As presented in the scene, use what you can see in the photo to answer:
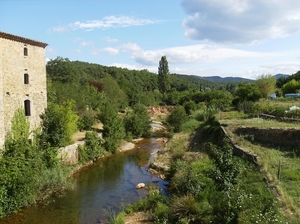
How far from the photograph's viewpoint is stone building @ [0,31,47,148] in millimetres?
17578

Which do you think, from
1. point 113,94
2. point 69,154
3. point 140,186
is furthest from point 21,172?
point 113,94

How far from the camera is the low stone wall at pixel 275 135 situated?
1679 cm

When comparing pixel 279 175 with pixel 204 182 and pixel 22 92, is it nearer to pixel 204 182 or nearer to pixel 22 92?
pixel 204 182

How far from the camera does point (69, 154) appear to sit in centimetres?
2214

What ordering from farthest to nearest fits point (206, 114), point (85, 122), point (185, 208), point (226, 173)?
point (206, 114)
point (85, 122)
point (185, 208)
point (226, 173)

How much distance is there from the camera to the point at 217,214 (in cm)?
1051

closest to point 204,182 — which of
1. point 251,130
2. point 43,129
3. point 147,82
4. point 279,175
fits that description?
point 279,175

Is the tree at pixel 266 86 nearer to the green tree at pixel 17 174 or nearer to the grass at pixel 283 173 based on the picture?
the grass at pixel 283 173

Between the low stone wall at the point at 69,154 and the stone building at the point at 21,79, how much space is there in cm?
284

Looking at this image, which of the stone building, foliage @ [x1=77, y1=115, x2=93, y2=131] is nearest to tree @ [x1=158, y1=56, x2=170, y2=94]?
foliage @ [x1=77, y1=115, x2=93, y2=131]

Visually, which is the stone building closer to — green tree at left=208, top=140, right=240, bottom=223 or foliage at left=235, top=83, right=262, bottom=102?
green tree at left=208, top=140, right=240, bottom=223

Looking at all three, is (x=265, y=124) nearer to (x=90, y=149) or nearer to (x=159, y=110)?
(x=90, y=149)

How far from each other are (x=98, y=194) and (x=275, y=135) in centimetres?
1185

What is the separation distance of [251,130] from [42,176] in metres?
14.1
